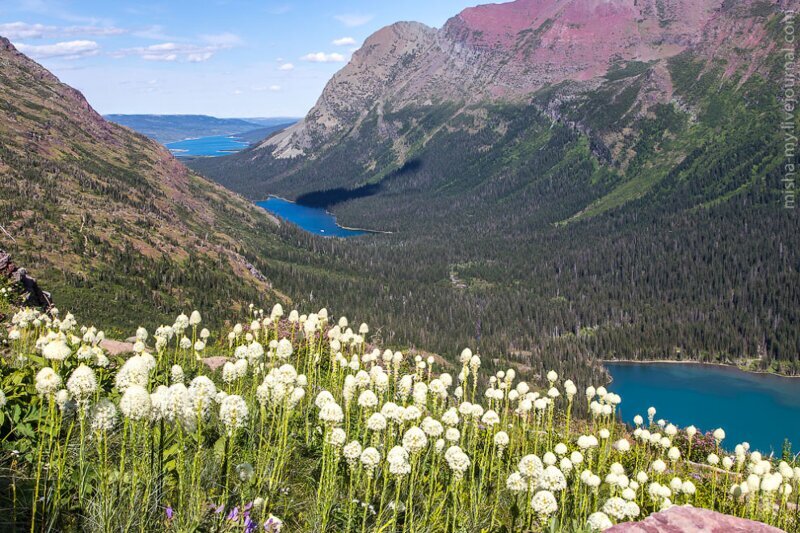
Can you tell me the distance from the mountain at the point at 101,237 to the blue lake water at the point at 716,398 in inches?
3561

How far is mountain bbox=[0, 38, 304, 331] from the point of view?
72.8 m

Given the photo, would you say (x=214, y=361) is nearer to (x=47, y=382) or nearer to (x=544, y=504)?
(x=47, y=382)

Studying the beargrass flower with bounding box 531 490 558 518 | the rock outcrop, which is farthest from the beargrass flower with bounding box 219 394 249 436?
the rock outcrop

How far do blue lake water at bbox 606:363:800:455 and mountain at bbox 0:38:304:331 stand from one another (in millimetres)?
90444

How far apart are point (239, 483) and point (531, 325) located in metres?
196

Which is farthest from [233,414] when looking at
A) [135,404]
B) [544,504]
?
[544,504]

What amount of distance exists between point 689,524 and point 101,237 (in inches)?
3811

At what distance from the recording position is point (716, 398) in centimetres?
15388

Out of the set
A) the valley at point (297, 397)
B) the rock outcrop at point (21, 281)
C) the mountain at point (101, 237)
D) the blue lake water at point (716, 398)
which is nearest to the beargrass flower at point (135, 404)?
the valley at point (297, 397)

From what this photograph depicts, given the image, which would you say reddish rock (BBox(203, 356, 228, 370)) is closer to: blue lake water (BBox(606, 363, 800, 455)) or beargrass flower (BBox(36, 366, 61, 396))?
beargrass flower (BBox(36, 366, 61, 396))

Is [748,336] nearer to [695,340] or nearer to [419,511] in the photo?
[695,340]

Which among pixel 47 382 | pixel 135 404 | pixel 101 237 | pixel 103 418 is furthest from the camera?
pixel 101 237

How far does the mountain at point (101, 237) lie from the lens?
239ft

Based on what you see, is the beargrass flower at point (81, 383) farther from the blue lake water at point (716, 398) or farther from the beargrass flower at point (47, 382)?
the blue lake water at point (716, 398)
